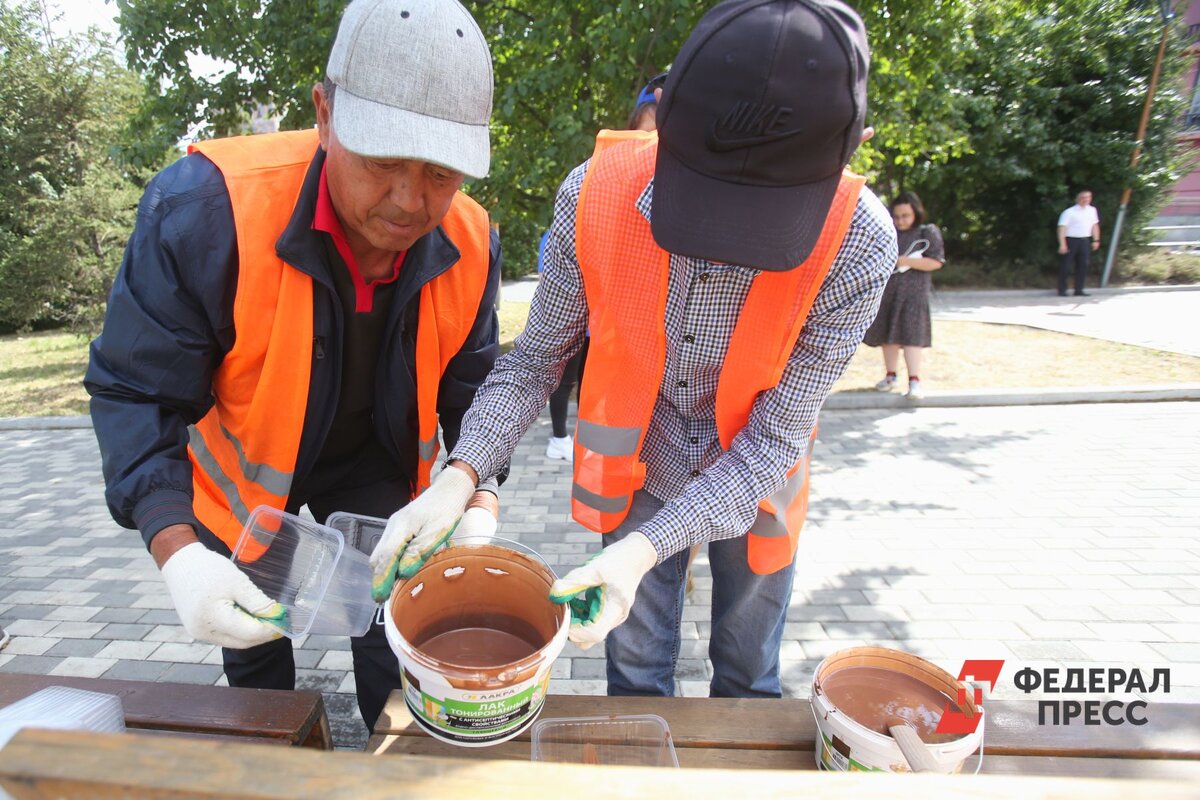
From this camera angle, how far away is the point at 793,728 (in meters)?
1.42

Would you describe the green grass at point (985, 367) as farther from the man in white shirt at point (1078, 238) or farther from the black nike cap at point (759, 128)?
the black nike cap at point (759, 128)

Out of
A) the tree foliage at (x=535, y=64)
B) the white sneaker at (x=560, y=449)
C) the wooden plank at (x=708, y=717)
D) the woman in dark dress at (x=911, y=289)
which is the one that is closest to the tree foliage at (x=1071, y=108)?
the tree foliage at (x=535, y=64)

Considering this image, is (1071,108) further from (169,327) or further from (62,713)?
(62,713)

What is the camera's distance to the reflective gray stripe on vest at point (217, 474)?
175cm

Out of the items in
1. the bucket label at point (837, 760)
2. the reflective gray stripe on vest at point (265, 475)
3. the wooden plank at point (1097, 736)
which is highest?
the reflective gray stripe on vest at point (265, 475)

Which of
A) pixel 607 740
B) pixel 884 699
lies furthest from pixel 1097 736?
pixel 607 740

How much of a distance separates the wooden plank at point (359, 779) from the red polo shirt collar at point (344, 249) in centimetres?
118

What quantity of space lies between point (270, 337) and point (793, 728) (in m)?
1.40

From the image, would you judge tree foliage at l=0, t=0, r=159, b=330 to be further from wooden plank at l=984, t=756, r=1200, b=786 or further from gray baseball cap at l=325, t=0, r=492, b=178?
Result: wooden plank at l=984, t=756, r=1200, b=786

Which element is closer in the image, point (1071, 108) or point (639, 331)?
point (639, 331)

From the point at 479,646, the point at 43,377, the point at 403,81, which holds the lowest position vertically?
the point at 43,377

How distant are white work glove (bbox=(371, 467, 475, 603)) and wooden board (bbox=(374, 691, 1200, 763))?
1.02 feet

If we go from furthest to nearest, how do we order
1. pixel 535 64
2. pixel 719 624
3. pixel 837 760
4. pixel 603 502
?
1. pixel 535 64
2. pixel 719 624
3. pixel 603 502
4. pixel 837 760

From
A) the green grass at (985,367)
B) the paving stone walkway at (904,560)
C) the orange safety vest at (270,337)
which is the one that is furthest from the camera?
the green grass at (985,367)
